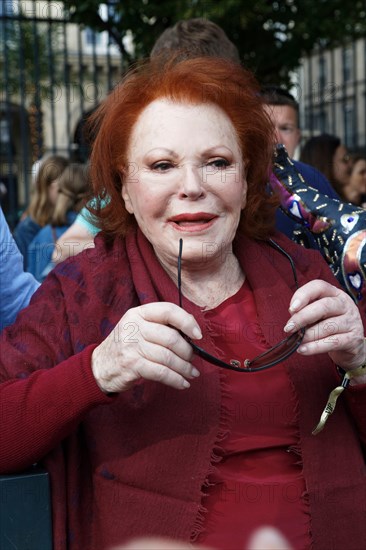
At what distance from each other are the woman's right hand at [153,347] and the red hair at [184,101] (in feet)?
1.74

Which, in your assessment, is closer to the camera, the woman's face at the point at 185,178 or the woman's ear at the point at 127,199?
the woman's face at the point at 185,178

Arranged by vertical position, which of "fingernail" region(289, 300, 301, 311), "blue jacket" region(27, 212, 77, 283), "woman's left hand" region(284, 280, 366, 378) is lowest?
"blue jacket" region(27, 212, 77, 283)

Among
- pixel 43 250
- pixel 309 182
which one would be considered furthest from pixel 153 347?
pixel 43 250

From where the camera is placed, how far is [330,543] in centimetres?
182

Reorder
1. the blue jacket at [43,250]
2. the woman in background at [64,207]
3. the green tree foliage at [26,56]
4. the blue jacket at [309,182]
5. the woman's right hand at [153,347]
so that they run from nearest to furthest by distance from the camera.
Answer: the woman's right hand at [153,347]
the blue jacket at [309,182]
the blue jacket at [43,250]
the woman in background at [64,207]
the green tree foliage at [26,56]

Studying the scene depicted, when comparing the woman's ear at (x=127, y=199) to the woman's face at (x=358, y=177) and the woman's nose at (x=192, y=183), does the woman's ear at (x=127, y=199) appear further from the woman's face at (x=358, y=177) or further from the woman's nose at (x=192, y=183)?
the woman's face at (x=358, y=177)

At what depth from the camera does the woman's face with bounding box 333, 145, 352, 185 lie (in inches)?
205

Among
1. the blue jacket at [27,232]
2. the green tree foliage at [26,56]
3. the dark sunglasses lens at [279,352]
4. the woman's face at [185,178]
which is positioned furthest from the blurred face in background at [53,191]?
the dark sunglasses lens at [279,352]

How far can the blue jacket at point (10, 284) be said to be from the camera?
225 cm

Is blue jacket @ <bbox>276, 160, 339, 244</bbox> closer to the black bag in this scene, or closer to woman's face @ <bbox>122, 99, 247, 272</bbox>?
woman's face @ <bbox>122, 99, 247, 272</bbox>

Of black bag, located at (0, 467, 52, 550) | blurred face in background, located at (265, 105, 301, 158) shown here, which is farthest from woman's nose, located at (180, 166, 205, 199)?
blurred face in background, located at (265, 105, 301, 158)

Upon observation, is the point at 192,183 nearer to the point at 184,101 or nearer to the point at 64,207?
the point at 184,101

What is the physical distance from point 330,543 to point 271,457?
9.3 inches

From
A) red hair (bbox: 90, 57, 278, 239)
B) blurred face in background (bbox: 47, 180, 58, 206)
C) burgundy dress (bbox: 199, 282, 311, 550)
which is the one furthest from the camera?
blurred face in background (bbox: 47, 180, 58, 206)
